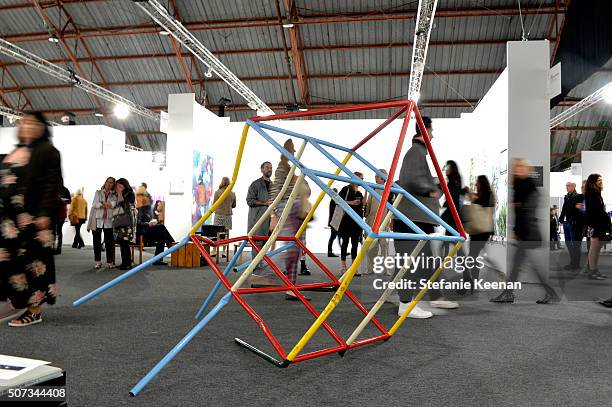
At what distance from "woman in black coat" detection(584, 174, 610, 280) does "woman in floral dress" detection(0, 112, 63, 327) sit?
6018 millimetres

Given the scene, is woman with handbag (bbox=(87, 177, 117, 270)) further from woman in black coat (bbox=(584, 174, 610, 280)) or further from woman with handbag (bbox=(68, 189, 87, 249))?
woman in black coat (bbox=(584, 174, 610, 280))

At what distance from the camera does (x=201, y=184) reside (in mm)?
10758

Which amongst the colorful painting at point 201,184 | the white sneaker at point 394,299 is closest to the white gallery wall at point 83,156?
the colorful painting at point 201,184

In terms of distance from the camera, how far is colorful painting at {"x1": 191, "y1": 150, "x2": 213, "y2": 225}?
10406 millimetres

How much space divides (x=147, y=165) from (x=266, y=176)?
32.2 ft

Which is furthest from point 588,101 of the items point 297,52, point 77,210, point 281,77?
point 77,210

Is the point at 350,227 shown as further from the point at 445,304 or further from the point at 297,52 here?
the point at 297,52

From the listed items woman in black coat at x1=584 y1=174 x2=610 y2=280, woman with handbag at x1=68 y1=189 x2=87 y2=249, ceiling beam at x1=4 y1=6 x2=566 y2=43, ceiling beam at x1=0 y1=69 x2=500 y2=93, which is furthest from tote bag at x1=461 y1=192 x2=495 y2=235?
ceiling beam at x1=0 y1=69 x2=500 y2=93

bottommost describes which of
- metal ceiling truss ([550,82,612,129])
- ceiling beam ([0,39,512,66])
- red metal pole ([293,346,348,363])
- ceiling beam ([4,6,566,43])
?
red metal pole ([293,346,348,363])

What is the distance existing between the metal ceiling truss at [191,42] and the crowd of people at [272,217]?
16.3ft

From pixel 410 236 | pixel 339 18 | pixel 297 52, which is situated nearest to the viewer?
pixel 410 236

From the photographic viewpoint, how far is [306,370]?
99.8 inches

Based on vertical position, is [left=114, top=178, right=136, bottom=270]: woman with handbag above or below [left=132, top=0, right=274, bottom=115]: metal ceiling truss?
below

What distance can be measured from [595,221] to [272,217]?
4203 mm
